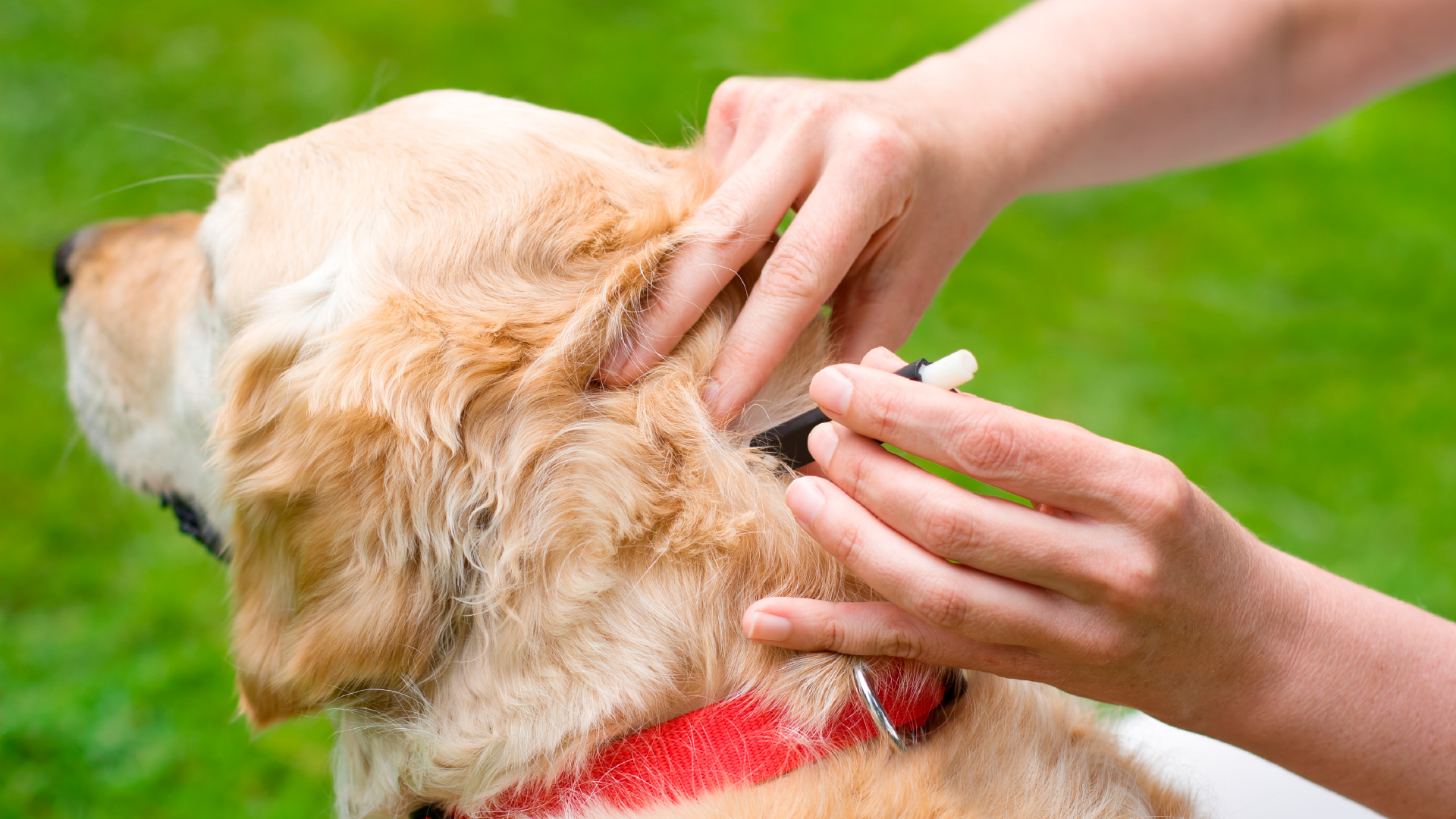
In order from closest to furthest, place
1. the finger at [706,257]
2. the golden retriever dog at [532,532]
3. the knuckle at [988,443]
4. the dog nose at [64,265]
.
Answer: the knuckle at [988,443] → the golden retriever dog at [532,532] → the finger at [706,257] → the dog nose at [64,265]

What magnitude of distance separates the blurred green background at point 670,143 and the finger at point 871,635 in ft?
7.34

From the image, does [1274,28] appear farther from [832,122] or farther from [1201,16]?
[832,122]

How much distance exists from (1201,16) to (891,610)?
168cm

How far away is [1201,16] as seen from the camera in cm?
230

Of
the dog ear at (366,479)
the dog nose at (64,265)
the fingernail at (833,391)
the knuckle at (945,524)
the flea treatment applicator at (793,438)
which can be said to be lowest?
the dog nose at (64,265)

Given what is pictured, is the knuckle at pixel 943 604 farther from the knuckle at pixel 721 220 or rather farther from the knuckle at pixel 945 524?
the knuckle at pixel 721 220

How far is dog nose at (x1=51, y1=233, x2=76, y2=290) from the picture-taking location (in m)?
2.44

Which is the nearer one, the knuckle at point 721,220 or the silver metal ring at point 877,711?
the silver metal ring at point 877,711

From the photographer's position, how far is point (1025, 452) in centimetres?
124

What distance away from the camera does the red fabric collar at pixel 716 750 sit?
4.64 ft

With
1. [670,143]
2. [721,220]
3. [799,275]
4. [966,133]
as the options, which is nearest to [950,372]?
[799,275]

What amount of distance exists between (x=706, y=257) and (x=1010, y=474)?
1.97 ft

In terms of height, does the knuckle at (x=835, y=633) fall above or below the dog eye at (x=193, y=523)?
above

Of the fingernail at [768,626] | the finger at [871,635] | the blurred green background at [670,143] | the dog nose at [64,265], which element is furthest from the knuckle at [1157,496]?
the blurred green background at [670,143]
